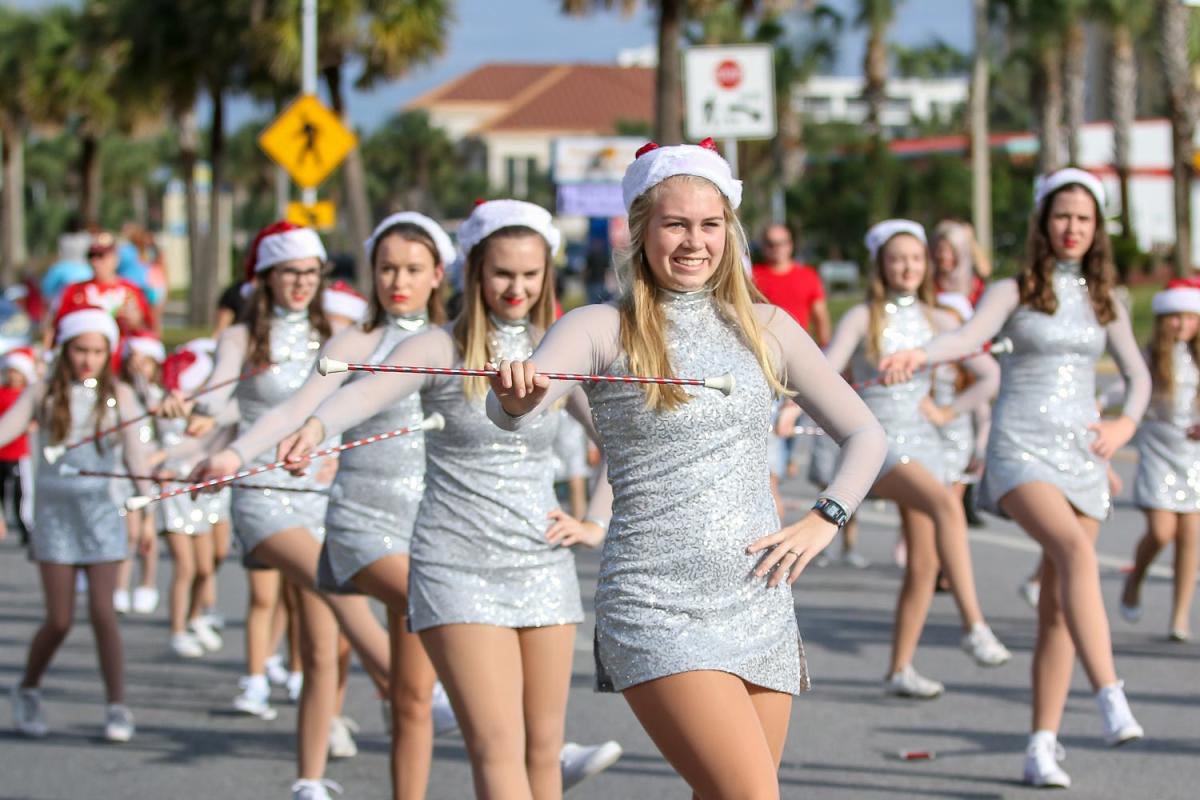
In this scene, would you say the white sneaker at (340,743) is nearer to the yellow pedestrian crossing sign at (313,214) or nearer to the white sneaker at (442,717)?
the white sneaker at (442,717)

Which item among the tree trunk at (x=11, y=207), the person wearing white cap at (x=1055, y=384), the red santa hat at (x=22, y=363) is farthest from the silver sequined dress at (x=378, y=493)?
the tree trunk at (x=11, y=207)

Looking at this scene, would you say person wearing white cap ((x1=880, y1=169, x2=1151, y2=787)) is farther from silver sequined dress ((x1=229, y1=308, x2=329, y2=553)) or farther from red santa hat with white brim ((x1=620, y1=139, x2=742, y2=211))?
red santa hat with white brim ((x1=620, y1=139, x2=742, y2=211))

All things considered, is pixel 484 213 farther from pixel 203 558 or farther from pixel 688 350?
pixel 203 558

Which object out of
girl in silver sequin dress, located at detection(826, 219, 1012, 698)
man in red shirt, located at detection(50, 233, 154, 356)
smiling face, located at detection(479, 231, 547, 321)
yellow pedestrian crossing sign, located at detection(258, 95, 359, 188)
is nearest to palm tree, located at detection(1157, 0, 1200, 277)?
yellow pedestrian crossing sign, located at detection(258, 95, 359, 188)

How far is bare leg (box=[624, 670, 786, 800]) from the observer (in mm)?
3982

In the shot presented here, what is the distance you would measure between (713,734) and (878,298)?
16.8 feet

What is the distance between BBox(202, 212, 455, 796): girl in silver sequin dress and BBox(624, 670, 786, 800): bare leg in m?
1.77

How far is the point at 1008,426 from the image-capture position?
7203mm

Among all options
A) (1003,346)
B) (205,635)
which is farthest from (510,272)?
(205,635)

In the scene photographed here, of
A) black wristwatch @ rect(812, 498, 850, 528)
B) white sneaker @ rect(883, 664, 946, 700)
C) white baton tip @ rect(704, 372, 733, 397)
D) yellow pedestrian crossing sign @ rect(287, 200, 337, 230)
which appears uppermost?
yellow pedestrian crossing sign @ rect(287, 200, 337, 230)

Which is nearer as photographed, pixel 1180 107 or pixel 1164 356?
pixel 1164 356

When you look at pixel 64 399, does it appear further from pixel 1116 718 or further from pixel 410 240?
pixel 1116 718

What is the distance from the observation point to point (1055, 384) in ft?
23.8

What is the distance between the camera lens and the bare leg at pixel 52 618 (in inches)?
315
